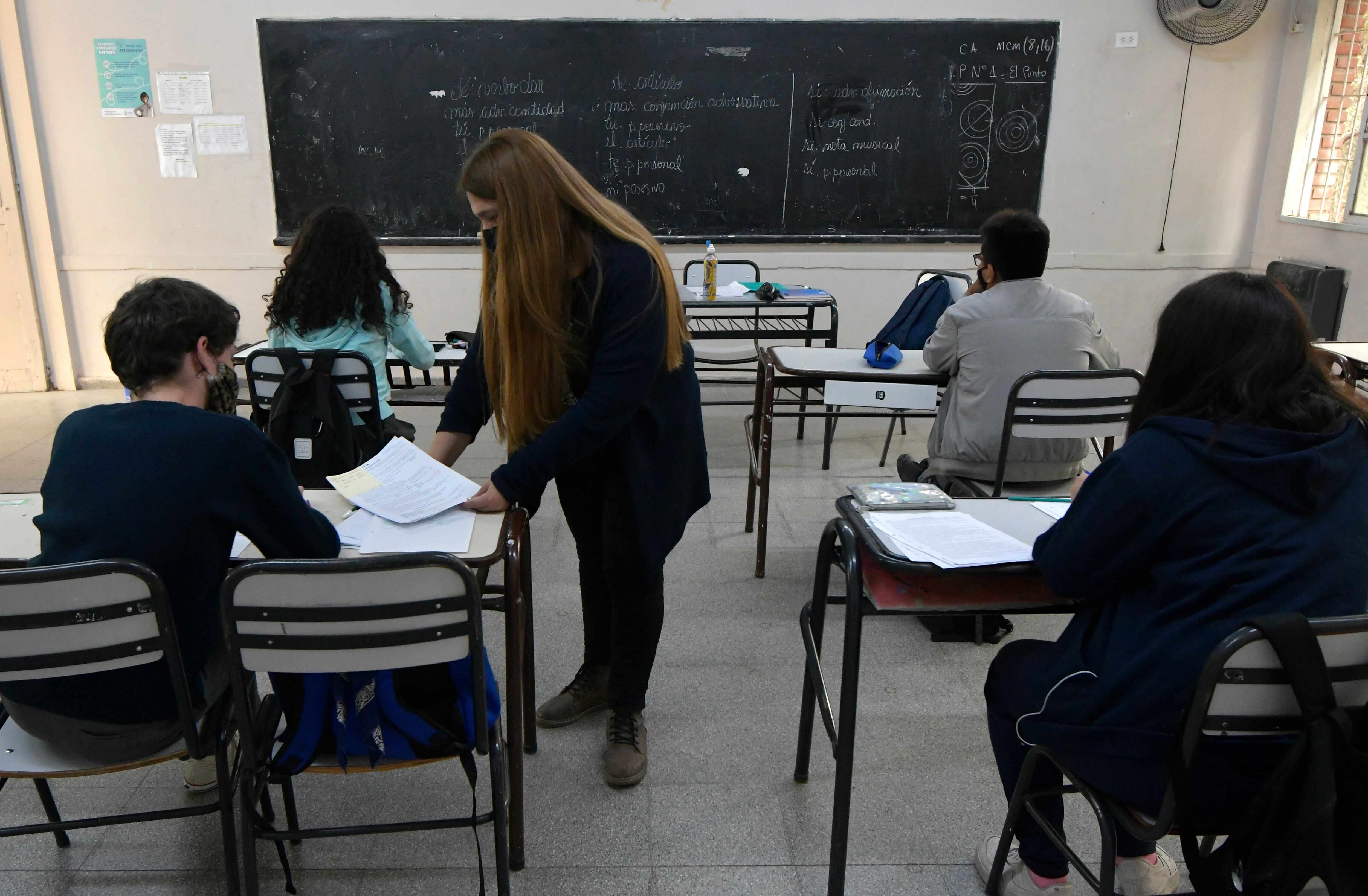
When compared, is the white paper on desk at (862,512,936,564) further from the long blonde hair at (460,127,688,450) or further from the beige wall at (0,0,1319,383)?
the beige wall at (0,0,1319,383)

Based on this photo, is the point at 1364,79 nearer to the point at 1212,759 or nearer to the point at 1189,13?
the point at 1189,13

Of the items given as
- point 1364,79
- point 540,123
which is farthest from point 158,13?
point 1364,79

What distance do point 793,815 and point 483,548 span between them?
0.88 m

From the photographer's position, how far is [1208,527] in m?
1.21

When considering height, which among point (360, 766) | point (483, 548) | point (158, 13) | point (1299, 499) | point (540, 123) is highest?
point (158, 13)

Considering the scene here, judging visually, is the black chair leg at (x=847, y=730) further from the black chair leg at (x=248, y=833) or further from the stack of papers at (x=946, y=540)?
the black chair leg at (x=248, y=833)

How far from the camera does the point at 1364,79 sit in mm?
4789

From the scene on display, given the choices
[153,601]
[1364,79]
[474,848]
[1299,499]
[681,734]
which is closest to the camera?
[1299,499]

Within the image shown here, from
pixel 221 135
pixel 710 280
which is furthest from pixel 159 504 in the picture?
pixel 221 135

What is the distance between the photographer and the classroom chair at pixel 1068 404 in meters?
2.42

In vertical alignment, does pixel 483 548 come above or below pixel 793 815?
above

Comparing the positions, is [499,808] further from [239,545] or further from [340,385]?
[340,385]

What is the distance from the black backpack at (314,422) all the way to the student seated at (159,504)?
1.09 m

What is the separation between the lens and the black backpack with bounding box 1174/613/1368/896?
106cm
